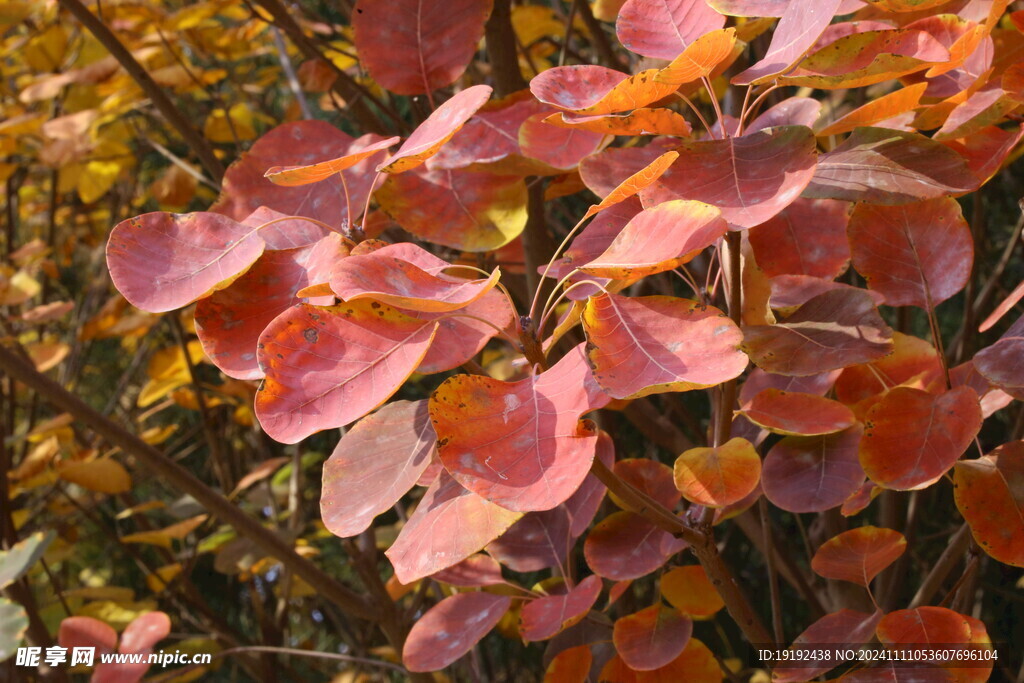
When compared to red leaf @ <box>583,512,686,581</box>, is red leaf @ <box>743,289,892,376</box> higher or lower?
higher

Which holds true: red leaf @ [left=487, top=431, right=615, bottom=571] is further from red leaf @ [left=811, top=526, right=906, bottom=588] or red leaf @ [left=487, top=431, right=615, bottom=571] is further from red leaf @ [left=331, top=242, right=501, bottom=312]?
red leaf @ [left=331, top=242, right=501, bottom=312]

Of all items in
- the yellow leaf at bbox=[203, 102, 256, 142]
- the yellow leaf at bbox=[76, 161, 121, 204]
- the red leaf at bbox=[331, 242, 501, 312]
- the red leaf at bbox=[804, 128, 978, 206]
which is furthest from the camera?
the yellow leaf at bbox=[76, 161, 121, 204]

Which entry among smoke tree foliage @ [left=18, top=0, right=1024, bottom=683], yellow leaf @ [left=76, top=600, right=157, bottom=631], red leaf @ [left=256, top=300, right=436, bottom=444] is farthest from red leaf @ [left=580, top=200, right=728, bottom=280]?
yellow leaf @ [left=76, top=600, right=157, bottom=631]

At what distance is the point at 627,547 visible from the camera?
2.21ft

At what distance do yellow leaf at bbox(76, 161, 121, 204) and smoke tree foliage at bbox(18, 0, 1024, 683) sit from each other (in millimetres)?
1131

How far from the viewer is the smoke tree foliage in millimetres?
443

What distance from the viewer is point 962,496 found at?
56 centimetres

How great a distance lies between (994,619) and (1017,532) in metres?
1.11

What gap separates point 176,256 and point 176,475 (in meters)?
0.41

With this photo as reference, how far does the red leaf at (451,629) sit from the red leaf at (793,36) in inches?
16.7

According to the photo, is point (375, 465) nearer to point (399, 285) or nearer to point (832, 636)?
point (399, 285)

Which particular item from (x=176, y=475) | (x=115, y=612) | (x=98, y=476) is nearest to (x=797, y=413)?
(x=176, y=475)

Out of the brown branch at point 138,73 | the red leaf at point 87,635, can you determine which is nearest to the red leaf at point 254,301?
the brown branch at point 138,73

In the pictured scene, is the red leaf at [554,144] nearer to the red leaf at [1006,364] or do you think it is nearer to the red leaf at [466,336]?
the red leaf at [466,336]
